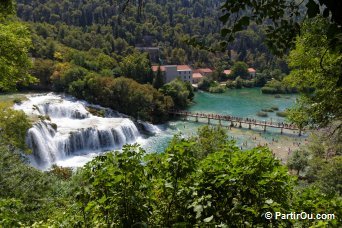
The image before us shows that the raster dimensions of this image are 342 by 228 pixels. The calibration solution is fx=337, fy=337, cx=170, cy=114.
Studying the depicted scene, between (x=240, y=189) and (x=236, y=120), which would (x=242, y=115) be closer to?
(x=236, y=120)

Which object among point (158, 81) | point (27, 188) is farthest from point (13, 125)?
point (158, 81)

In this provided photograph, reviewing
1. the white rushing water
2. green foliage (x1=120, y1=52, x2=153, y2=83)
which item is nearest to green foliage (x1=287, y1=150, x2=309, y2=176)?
the white rushing water

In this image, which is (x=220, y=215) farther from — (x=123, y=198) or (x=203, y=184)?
(x=123, y=198)

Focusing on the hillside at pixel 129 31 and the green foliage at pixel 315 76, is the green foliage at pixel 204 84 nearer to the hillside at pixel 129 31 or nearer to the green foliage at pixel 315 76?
the hillside at pixel 129 31

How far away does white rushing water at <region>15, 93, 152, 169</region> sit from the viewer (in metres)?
28.0

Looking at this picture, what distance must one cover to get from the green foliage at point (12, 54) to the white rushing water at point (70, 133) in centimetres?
1806

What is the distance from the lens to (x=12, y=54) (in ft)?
31.7

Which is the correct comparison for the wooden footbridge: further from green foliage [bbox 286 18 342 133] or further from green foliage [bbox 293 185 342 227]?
green foliage [bbox 293 185 342 227]

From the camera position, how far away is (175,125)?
42.7m

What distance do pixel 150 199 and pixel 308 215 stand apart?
6.36ft

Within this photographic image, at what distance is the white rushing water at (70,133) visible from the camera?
27969 millimetres

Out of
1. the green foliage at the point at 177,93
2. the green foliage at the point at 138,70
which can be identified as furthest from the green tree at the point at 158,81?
the green foliage at the point at 138,70

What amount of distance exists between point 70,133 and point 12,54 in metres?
22.0

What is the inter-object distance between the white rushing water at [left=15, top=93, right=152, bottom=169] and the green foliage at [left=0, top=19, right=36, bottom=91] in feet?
59.2
